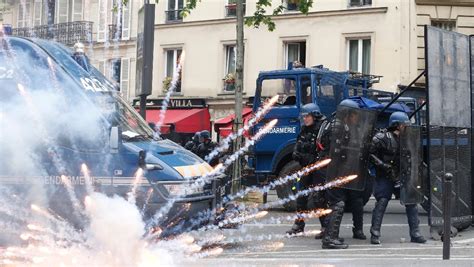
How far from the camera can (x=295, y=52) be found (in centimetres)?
2714

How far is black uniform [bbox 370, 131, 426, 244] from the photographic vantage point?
10.3m

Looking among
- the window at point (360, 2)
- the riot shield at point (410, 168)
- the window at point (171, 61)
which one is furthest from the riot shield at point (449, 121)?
the window at point (171, 61)

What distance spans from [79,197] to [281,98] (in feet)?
21.5

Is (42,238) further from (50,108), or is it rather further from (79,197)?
(50,108)

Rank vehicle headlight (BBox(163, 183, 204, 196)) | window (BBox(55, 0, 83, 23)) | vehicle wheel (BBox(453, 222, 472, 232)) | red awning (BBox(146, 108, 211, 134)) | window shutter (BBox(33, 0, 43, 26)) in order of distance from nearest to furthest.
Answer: vehicle headlight (BBox(163, 183, 204, 196)) → vehicle wheel (BBox(453, 222, 472, 232)) → window shutter (BBox(33, 0, 43, 26)) → window (BBox(55, 0, 83, 23)) → red awning (BBox(146, 108, 211, 134))

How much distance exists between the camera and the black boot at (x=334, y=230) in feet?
31.9

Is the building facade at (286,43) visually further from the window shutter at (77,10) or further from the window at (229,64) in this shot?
the window shutter at (77,10)

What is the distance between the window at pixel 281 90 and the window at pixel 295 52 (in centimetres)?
1234

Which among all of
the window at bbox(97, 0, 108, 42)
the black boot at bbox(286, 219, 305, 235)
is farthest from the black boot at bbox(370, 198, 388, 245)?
the window at bbox(97, 0, 108, 42)

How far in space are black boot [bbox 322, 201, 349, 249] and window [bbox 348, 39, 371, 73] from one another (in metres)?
16.4

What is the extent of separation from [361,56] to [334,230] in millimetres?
16687

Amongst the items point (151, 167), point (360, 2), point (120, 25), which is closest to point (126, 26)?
point (120, 25)

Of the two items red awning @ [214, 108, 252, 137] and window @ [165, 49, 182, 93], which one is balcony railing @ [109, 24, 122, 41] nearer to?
window @ [165, 49, 182, 93]

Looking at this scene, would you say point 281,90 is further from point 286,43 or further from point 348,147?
point 286,43
